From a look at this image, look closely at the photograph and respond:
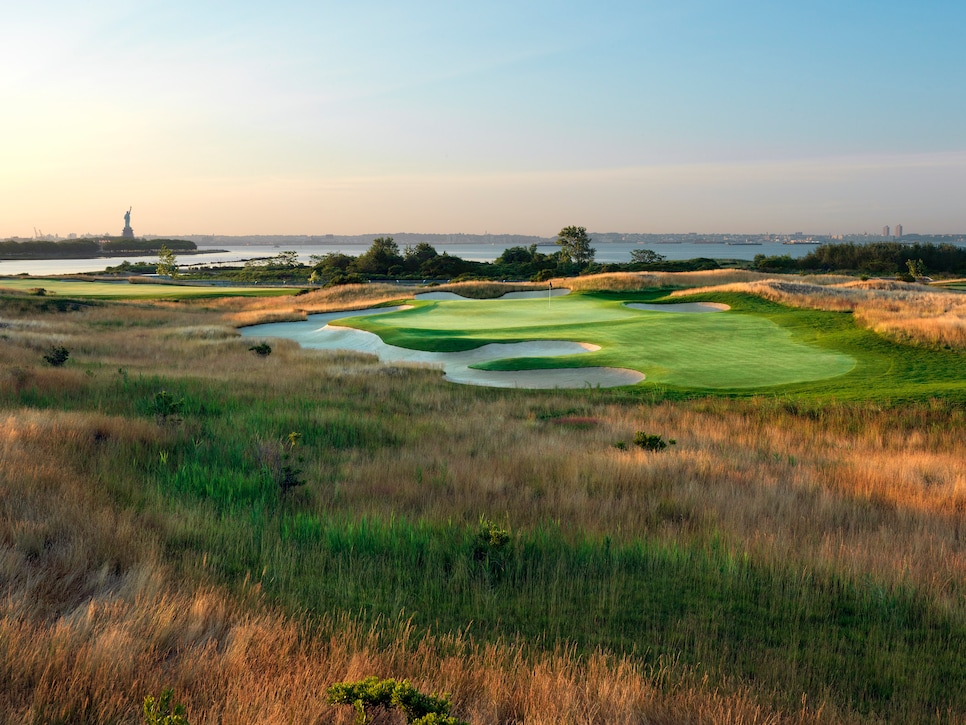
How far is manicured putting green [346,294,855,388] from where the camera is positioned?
1833cm

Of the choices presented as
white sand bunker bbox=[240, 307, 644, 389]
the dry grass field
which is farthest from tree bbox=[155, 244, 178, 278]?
the dry grass field

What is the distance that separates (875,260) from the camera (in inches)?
3905

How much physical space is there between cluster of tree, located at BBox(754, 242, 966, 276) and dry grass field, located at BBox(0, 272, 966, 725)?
83166 millimetres

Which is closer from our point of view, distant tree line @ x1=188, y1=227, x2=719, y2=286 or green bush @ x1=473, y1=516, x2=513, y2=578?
green bush @ x1=473, y1=516, x2=513, y2=578

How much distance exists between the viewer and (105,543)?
512 cm

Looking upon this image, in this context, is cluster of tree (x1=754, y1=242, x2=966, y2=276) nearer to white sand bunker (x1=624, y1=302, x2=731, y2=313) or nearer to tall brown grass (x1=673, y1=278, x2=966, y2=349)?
tall brown grass (x1=673, y1=278, x2=966, y2=349)

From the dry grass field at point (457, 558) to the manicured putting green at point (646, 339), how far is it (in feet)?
16.4

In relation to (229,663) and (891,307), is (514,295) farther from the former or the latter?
(229,663)

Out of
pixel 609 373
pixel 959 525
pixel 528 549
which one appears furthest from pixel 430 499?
pixel 609 373

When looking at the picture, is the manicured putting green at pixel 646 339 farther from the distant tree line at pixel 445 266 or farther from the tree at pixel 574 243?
the tree at pixel 574 243

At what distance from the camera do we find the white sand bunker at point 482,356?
19062 mm

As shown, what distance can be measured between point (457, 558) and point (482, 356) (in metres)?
17.8

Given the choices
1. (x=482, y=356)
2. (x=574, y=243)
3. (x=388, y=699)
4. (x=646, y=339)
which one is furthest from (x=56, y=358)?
(x=574, y=243)

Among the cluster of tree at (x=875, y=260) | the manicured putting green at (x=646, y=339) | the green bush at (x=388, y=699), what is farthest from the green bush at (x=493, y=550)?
the cluster of tree at (x=875, y=260)
